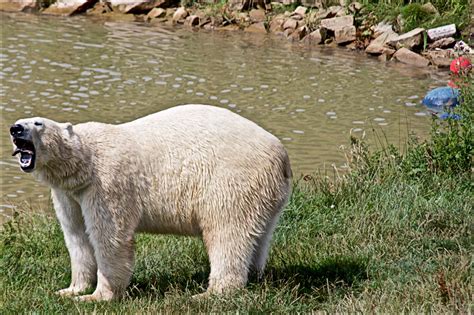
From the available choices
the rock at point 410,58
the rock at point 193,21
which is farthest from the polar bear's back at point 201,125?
the rock at point 193,21

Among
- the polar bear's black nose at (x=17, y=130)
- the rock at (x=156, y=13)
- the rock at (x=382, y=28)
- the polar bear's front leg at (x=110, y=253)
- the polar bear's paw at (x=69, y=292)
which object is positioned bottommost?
the rock at (x=156, y=13)

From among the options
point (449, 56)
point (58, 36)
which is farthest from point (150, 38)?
point (449, 56)

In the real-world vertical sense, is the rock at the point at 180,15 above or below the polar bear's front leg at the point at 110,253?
below

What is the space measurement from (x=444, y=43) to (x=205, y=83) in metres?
5.65

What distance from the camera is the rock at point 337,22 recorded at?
21.1 metres

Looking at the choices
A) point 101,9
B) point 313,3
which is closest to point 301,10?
point 313,3

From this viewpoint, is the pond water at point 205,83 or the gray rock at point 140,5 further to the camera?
the gray rock at point 140,5

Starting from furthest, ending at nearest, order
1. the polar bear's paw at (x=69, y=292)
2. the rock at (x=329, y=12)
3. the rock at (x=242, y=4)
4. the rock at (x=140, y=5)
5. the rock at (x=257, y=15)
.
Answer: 1. the rock at (x=140, y=5)
2. the rock at (x=242, y=4)
3. the rock at (x=257, y=15)
4. the rock at (x=329, y=12)
5. the polar bear's paw at (x=69, y=292)

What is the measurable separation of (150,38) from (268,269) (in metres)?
15.1

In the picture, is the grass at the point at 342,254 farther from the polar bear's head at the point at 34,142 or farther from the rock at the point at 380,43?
the rock at the point at 380,43

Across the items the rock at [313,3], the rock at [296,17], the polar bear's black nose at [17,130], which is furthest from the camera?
the rock at [313,3]

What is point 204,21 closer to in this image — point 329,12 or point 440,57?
point 329,12

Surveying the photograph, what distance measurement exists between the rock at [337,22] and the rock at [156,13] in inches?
184

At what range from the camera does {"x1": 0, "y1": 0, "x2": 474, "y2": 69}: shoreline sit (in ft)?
64.2
